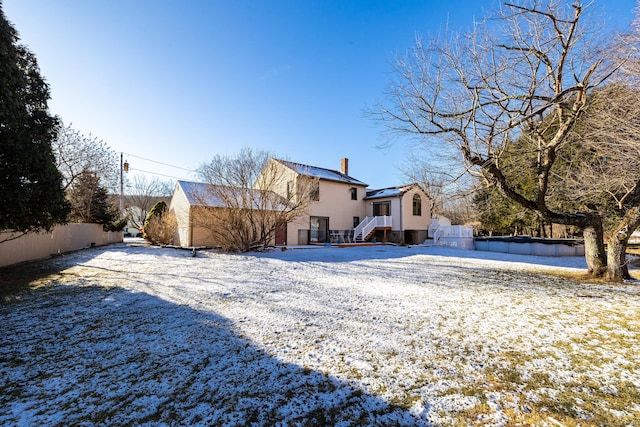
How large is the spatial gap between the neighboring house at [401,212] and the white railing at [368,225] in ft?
0.27

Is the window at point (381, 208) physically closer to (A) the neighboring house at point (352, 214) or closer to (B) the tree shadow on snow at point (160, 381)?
(A) the neighboring house at point (352, 214)

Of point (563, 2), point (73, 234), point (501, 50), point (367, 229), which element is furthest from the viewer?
point (367, 229)

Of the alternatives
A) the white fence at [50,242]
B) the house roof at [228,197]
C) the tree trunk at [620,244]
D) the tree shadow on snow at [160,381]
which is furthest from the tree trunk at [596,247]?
the white fence at [50,242]

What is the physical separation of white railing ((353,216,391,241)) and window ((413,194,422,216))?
260 cm

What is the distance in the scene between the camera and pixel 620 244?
771 cm

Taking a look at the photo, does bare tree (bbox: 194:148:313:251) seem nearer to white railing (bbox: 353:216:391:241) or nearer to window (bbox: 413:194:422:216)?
white railing (bbox: 353:216:391:241)

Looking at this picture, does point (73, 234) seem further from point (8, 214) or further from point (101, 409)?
point (101, 409)

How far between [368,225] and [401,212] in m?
2.77

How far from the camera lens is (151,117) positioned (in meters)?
14.2

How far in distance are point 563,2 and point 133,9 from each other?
37.4 feet

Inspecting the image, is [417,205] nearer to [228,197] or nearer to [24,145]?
[228,197]

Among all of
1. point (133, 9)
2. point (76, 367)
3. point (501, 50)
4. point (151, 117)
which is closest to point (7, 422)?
point (76, 367)

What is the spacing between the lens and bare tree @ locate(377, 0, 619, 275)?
18.9ft

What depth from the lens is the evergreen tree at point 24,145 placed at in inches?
259
